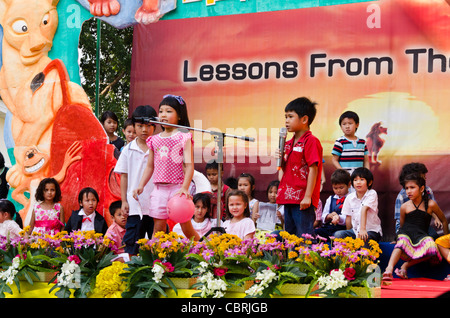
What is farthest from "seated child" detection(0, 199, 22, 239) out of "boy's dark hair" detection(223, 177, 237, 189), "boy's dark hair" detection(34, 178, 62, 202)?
"boy's dark hair" detection(223, 177, 237, 189)

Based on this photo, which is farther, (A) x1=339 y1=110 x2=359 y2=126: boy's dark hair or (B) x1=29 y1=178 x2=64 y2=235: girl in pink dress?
(B) x1=29 y1=178 x2=64 y2=235: girl in pink dress

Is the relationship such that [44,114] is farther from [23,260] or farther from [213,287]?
[213,287]

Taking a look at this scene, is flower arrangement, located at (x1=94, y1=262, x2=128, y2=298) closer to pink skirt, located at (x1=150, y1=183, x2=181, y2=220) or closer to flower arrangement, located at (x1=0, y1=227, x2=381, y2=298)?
flower arrangement, located at (x1=0, y1=227, x2=381, y2=298)

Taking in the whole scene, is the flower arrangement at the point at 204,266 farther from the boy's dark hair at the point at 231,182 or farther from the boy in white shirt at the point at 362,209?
the boy's dark hair at the point at 231,182

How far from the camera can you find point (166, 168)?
17.3 feet

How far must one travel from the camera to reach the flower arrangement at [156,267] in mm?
4023

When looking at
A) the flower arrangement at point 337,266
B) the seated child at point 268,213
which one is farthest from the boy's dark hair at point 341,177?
the flower arrangement at point 337,266

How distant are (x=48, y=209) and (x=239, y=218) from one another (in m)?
2.33

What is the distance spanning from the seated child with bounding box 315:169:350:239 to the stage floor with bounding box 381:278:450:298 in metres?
0.99

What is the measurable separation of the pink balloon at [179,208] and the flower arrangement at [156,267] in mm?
580

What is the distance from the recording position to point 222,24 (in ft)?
23.1

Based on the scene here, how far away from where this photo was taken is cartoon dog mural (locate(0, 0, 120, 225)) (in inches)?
293

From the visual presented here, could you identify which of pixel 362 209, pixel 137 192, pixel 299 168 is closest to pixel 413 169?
pixel 362 209
